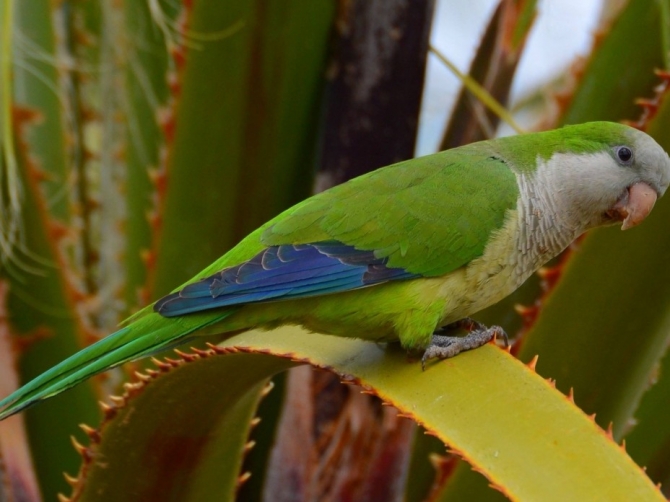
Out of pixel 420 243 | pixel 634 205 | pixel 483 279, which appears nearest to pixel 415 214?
pixel 420 243

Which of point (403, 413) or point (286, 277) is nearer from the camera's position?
point (403, 413)

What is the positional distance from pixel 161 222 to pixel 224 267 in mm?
359

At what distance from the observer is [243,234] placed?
2.02m

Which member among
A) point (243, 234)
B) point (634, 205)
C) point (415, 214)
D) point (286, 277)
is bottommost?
point (243, 234)

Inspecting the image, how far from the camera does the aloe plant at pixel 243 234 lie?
1.30m

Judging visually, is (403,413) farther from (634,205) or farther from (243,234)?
(243,234)

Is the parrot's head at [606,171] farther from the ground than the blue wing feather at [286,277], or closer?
farther from the ground

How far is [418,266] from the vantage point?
169cm

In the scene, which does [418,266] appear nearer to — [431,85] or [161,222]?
[161,222]

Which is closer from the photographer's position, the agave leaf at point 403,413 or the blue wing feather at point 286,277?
the agave leaf at point 403,413

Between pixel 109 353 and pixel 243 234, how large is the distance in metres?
0.63

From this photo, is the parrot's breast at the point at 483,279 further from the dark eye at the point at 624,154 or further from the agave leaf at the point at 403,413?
the dark eye at the point at 624,154

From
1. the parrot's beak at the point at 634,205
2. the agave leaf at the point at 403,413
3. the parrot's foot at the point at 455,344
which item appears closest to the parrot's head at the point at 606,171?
the parrot's beak at the point at 634,205

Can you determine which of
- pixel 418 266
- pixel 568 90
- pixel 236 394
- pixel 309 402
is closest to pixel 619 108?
pixel 568 90
